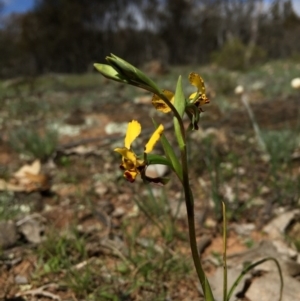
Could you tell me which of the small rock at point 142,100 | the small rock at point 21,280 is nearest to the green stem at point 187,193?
the small rock at point 21,280

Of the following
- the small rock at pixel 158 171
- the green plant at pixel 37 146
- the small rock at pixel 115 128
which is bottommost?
the small rock at pixel 158 171

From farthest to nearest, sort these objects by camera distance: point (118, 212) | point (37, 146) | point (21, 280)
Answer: point (37, 146), point (118, 212), point (21, 280)

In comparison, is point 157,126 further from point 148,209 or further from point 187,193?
point 148,209

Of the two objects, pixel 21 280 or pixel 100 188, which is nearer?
pixel 21 280

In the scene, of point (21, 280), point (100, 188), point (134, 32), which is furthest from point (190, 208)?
point (134, 32)

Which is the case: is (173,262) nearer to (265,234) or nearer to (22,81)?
(265,234)

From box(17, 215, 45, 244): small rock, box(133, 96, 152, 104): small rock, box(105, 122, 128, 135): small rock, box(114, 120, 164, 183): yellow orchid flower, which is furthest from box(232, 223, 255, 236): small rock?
box(133, 96, 152, 104): small rock

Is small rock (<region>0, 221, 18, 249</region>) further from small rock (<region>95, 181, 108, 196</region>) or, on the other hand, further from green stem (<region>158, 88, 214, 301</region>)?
green stem (<region>158, 88, 214, 301</region>)

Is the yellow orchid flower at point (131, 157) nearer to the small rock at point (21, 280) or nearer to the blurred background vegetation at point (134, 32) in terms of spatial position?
the small rock at point (21, 280)
